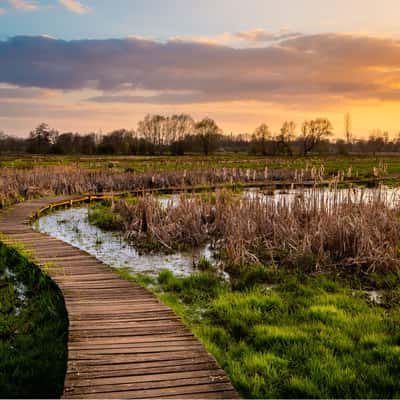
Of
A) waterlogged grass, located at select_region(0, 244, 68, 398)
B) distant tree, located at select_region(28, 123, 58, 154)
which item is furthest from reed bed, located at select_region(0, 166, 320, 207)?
distant tree, located at select_region(28, 123, 58, 154)

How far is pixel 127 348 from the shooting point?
11.8 feet

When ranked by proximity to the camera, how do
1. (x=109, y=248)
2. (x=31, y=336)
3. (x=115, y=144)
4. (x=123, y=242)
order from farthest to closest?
(x=115, y=144)
(x=123, y=242)
(x=109, y=248)
(x=31, y=336)

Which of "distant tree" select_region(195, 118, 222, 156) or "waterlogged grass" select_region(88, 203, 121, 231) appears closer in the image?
"waterlogged grass" select_region(88, 203, 121, 231)

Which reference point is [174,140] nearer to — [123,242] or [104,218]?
[104,218]

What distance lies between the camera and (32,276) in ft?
20.8

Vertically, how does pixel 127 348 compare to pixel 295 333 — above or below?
above

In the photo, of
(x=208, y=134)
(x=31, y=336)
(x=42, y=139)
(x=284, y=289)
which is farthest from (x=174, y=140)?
(x=31, y=336)

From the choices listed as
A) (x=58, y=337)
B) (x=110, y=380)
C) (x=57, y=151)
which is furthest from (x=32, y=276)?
(x=57, y=151)

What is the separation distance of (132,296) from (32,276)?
87.7 inches

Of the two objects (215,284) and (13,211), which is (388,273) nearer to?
(215,284)

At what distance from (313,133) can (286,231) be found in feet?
193

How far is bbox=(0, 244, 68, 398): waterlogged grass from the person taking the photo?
143 inches

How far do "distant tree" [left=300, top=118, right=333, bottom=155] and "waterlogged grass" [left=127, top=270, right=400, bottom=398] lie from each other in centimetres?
5934

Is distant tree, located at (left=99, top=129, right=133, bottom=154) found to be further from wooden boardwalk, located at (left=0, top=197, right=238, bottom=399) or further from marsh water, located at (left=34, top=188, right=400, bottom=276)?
wooden boardwalk, located at (left=0, top=197, right=238, bottom=399)
